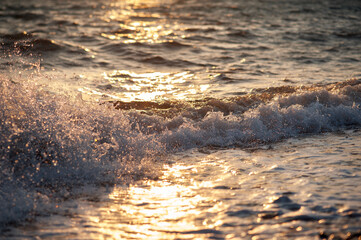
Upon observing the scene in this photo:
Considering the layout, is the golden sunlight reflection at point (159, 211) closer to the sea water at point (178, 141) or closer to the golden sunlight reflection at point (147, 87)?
the sea water at point (178, 141)

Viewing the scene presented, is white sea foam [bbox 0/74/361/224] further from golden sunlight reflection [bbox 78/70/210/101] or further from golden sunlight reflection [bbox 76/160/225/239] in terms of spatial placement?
golden sunlight reflection [bbox 78/70/210/101]

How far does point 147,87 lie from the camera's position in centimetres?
849

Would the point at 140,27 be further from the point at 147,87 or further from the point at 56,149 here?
the point at 56,149

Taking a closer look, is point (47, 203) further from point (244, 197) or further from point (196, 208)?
point (244, 197)

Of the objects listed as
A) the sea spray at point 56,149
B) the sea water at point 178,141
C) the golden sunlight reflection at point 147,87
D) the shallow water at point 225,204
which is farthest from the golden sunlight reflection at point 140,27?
the shallow water at point 225,204

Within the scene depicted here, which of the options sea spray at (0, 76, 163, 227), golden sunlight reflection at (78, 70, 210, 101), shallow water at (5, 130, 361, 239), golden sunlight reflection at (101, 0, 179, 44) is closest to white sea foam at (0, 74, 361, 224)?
sea spray at (0, 76, 163, 227)

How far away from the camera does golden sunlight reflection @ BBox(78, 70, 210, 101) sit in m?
7.81

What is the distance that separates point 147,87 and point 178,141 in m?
3.04

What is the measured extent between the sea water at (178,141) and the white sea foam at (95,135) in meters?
0.02

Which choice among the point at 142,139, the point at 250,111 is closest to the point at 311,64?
the point at 250,111

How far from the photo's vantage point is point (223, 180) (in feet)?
14.4

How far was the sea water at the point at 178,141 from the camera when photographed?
3.51m

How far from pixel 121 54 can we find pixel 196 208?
8152 millimetres

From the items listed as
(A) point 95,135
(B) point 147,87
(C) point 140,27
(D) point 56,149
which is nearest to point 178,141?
(A) point 95,135
